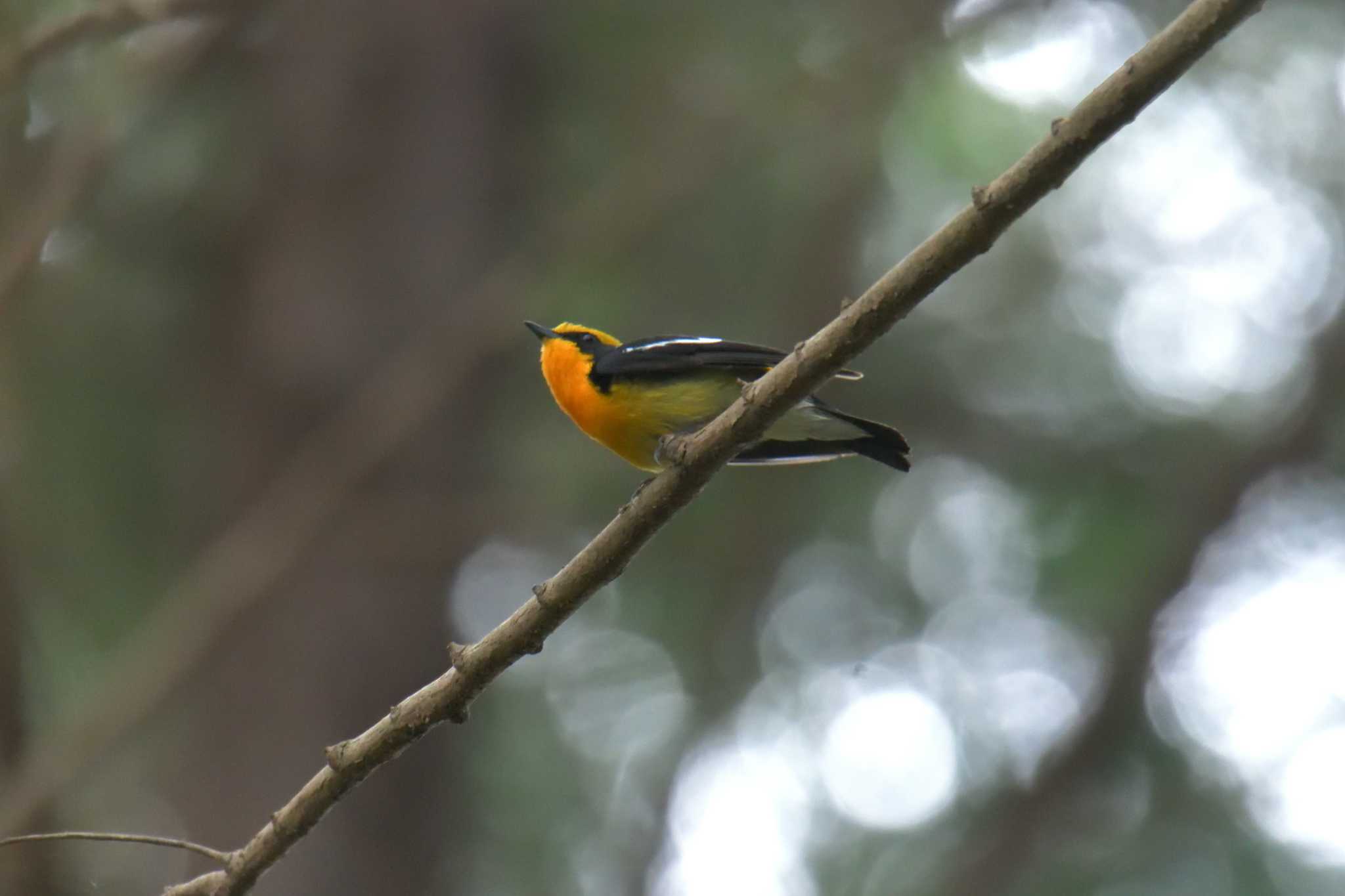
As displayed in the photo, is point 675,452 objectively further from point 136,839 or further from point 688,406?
point 136,839

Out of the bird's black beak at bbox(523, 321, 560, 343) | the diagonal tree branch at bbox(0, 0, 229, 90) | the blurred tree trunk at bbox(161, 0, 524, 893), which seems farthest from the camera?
the blurred tree trunk at bbox(161, 0, 524, 893)

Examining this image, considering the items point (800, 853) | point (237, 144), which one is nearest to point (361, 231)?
point (237, 144)

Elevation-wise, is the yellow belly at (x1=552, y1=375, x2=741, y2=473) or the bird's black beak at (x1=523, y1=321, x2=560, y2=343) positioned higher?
the bird's black beak at (x1=523, y1=321, x2=560, y2=343)

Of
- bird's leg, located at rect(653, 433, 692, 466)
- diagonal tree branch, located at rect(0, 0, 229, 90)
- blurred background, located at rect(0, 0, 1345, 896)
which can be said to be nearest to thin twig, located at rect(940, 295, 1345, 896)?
blurred background, located at rect(0, 0, 1345, 896)

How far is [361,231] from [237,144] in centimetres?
102

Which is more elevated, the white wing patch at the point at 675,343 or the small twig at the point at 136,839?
the white wing patch at the point at 675,343

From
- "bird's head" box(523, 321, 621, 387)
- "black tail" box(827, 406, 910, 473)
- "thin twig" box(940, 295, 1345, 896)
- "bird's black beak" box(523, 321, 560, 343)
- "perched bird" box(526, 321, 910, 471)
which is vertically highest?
"bird's black beak" box(523, 321, 560, 343)

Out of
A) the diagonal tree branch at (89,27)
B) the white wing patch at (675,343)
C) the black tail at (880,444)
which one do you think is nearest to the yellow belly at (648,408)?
the white wing patch at (675,343)

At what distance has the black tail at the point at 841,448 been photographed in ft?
12.1

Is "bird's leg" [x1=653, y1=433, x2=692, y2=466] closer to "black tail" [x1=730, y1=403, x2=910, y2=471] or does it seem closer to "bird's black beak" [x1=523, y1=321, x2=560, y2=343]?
"black tail" [x1=730, y1=403, x2=910, y2=471]

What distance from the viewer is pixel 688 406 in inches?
150

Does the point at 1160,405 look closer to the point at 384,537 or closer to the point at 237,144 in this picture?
the point at 384,537

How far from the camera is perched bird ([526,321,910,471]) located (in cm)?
369

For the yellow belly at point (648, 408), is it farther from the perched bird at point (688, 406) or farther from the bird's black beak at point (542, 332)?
the bird's black beak at point (542, 332)
